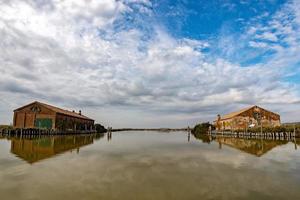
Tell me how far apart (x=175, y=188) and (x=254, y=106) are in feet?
169

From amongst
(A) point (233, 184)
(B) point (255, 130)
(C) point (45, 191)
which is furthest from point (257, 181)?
(B) point (255, 130)

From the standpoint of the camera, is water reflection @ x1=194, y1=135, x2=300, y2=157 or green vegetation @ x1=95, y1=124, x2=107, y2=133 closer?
water reflection @ x1=194, y1=135, x2=300, y2=157

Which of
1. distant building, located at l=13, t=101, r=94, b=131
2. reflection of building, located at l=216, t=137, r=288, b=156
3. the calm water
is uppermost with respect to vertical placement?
distant building, located at l=13, t=101, r=94, b=131

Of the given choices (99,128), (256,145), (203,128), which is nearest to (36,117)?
(99,128)

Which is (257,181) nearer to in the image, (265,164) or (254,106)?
(265,164)

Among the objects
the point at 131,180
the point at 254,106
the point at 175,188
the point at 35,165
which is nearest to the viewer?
the point at 175,188

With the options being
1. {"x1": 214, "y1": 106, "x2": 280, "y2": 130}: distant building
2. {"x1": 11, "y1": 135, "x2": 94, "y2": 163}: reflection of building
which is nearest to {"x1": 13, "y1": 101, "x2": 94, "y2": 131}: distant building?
{"x1": 11, "y1": 135, "x2": 94, "y2": 163}: reflection of building

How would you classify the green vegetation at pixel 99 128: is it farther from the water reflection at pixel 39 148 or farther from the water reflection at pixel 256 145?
the water reflection at pixel 256 145

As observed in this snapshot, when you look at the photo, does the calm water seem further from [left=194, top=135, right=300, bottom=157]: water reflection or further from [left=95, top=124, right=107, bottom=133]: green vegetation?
[left=95, top=124, right=107, bottom=133]: green vegetation

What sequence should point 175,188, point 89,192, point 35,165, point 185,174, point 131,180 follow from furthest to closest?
1. point 35,165
2. point 185,174
3. point 131,180
4. point 175,188
5. point 89,192

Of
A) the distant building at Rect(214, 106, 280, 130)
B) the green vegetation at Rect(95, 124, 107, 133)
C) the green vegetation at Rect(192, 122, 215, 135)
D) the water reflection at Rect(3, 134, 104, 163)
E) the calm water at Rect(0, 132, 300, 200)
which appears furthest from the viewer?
the green vegetation at Rect(95, 124, 107, 133)

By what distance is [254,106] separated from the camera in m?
55.3

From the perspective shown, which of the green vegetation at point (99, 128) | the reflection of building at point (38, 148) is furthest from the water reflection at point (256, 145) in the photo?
the green vegetation at point (99, 128)

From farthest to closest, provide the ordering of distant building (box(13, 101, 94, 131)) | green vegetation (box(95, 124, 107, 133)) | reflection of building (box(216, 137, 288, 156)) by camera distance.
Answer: green vegetation (box(95, 124, 107, 133))
distant building (box(13, 101, 94, 131))
reflection of building (box(216, 137, 288, 156))
